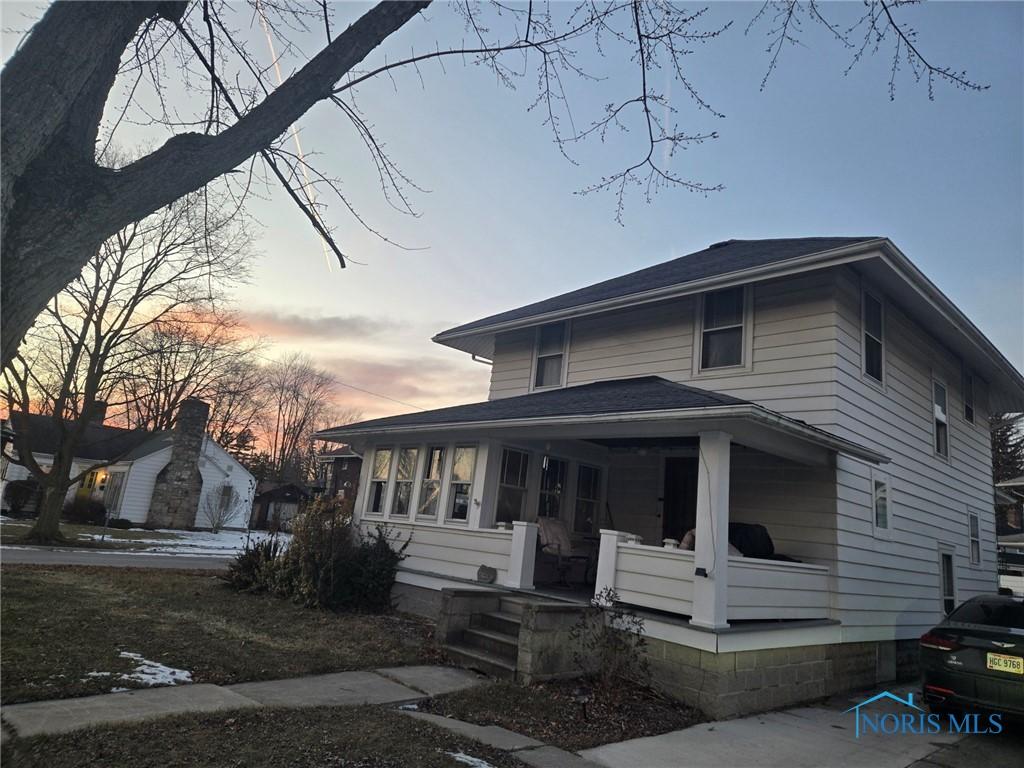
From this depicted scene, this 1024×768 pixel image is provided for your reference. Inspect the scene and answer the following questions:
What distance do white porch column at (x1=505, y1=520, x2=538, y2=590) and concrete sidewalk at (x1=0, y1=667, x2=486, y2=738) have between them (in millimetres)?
1746

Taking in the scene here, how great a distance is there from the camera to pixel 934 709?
6.69 meters

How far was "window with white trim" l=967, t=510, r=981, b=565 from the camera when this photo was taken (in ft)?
40.5

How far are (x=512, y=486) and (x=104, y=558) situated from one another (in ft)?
36.2

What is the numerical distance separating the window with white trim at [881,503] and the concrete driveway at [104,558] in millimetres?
13149

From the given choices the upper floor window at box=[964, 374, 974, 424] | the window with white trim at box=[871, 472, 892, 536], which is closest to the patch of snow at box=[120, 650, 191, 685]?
the window with white trim at box=[871, 472, 892, 536]

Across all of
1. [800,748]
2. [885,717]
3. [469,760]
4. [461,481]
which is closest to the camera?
[469,760]

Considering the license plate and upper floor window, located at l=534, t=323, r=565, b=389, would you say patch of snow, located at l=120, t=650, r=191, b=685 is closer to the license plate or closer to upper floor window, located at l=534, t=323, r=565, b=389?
the license plate

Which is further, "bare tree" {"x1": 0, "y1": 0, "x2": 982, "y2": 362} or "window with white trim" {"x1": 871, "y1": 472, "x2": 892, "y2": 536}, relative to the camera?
"window with white trim" {"x1": 871, "y1": 472, "x2": 892, "y2": 536}

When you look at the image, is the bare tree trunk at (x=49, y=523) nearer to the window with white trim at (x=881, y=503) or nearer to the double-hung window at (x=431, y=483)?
the double-hung window at (x=431, y=483)

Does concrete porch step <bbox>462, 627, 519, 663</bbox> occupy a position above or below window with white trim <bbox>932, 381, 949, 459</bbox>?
below

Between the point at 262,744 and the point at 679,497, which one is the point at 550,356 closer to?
the point at 679,497

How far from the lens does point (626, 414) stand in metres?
7.08

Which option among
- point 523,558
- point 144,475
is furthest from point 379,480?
point 144,475

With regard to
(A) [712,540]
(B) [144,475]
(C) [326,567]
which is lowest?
(C) [326,567]
